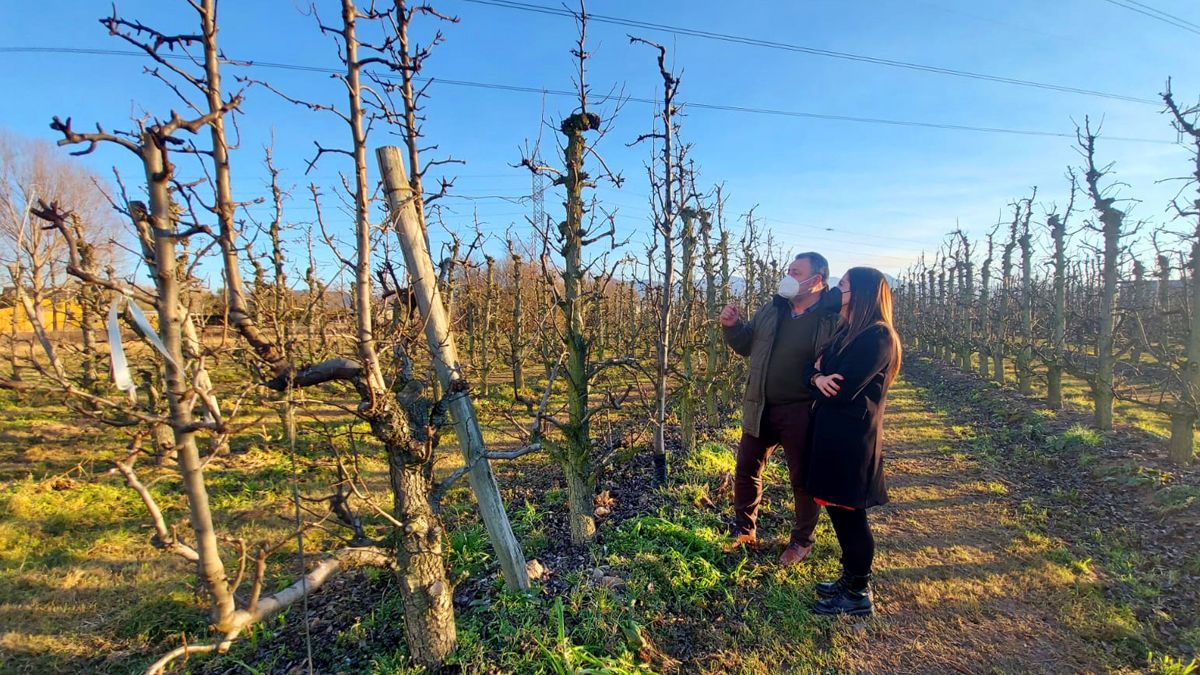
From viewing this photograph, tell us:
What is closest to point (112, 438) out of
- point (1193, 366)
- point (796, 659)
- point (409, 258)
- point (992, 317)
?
point (409, 258)

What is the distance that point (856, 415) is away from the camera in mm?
3066

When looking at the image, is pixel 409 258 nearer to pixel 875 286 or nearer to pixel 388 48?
pixel 388 48

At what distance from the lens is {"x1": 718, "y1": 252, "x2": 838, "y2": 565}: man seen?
3.60m

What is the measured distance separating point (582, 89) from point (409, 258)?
7.82 ft

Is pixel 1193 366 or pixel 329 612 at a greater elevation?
pixel 1193 366

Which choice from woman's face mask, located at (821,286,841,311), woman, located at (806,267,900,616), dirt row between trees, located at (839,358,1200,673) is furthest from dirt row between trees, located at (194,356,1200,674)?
woman's face mask, located at (821,286,841,311)

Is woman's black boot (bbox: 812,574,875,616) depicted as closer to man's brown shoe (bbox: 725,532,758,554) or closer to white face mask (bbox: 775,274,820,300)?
man's brown shoe (bbox: 725,532,758,554)

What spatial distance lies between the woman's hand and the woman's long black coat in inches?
0.9

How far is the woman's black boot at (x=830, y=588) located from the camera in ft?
11.2

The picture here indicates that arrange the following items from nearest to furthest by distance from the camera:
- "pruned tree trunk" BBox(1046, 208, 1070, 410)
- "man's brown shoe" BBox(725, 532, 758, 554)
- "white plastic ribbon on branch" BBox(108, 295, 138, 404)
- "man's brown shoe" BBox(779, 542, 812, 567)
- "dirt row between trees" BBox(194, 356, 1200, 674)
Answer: "white plastic ribbon on branch" BBox(108, 295, 138, 404) < "dirt row between trees" BBox(194, 356, 1200, 674) < "man's brown shoe" BBox(779, 542, 812, 567) < "man's brown shoe" BBox(725, 532, 758, 554) < "pruned tree trunk" BBox(1046, 208, 1070, 410)

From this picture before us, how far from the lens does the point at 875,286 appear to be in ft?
10.2

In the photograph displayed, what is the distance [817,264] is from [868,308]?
2.30 feet

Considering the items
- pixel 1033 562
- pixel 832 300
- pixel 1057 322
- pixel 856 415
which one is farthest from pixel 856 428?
pixel 1057 322

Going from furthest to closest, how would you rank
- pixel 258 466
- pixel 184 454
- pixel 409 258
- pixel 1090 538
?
1. pixel 258 466
2. pixel 1090 538
3. pixel 409 258
4. pixel 184 454
